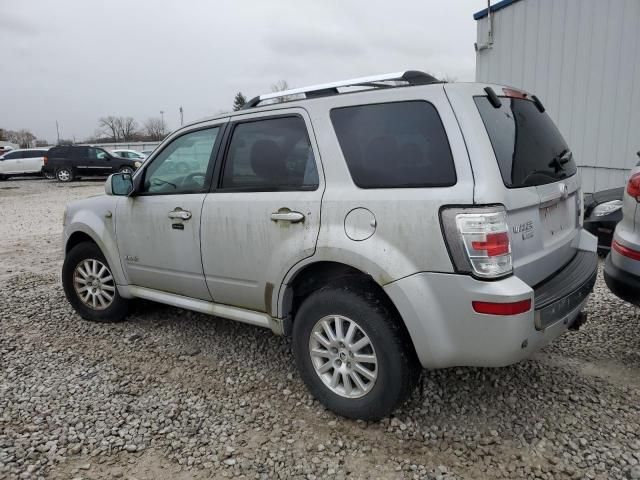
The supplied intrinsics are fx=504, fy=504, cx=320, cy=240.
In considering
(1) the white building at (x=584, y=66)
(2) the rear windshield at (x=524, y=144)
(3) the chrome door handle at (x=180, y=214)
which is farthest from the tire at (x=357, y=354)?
(1) the white building at (x=584, y=66)

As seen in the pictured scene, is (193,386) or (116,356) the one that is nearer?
(193,386)

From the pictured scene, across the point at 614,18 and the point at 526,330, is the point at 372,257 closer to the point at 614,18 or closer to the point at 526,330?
the point at 526,330

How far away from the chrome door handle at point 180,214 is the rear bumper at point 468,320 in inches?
64.7

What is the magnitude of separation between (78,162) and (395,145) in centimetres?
2369

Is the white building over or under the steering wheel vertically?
over

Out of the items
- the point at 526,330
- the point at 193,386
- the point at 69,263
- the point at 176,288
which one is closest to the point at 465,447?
the point at 526,330

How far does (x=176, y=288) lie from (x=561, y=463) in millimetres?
2733

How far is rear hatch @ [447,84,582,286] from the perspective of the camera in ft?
7.95

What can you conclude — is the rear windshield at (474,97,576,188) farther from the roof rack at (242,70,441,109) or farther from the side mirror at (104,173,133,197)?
the side mirror at (104,173,133,197)

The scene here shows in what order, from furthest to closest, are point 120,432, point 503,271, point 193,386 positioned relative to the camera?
1. point 193,386
2. point 120,432
3. point 503,271

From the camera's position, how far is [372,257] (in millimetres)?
2596

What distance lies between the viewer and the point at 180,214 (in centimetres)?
358

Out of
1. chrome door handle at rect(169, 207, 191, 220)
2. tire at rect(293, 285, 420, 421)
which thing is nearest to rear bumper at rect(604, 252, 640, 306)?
tire at rect(293, 285, 420, 421)

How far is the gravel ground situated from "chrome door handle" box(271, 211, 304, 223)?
1137mm
